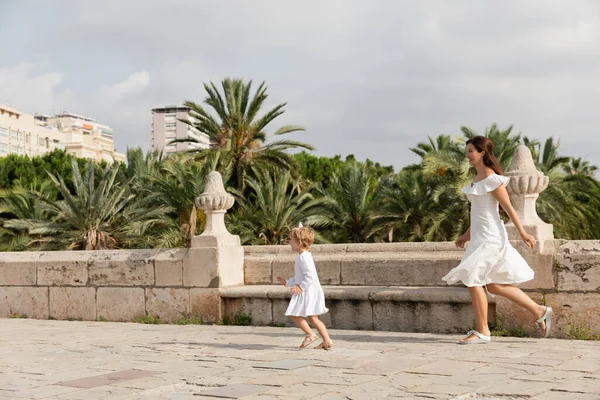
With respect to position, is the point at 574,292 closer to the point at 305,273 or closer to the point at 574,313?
the point at 574,313

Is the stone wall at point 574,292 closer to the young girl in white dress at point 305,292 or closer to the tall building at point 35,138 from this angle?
the young girl in white dress at point 305,292

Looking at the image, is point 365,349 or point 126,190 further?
point 126,190

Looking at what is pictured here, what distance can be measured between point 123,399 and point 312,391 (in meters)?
1.11

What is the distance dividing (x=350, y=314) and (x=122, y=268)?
11.1 ft

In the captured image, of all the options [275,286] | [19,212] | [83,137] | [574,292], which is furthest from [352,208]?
[83,137]

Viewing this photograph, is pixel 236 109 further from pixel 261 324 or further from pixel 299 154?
pixel 261 324

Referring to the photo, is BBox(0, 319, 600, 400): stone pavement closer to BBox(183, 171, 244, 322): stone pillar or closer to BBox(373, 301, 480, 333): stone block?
BBox(373, 301, 480, 333): stone block

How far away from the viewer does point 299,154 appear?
142ft

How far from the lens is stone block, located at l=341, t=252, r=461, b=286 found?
8055 millimetres

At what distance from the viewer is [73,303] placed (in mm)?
10398

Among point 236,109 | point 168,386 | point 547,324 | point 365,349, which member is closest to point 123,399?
point 168,386

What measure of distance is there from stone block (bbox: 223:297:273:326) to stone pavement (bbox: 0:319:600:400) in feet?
2.74

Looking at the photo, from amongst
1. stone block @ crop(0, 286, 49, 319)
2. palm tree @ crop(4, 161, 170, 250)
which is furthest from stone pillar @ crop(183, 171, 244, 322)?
palm tree @ crop(4, 161, 170, 250)

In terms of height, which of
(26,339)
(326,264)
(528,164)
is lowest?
(26,339)
